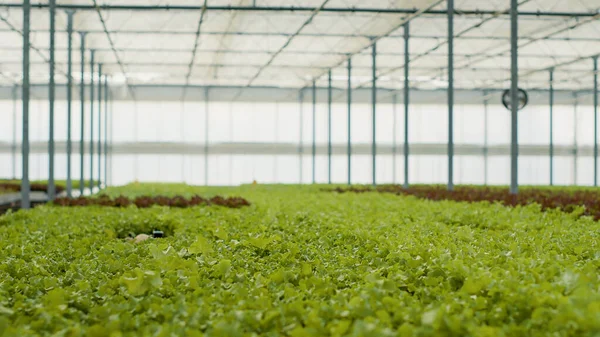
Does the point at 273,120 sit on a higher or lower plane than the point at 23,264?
higher

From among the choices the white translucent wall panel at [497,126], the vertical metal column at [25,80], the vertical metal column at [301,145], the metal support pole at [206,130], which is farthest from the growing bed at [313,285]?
the white translucent wall panel at [497,126]

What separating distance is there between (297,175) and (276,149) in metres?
2.21

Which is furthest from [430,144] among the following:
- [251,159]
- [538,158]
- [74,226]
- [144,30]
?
[74,226]

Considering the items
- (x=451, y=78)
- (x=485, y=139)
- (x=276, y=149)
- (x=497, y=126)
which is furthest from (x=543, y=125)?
(x=451, y=78)

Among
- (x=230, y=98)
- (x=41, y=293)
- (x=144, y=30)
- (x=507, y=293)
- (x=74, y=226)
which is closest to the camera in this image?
(x=507, y=293)

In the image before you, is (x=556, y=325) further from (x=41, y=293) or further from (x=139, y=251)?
(x=139, y=251)

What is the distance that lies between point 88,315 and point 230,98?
38.0 meters

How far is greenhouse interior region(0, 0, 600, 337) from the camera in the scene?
3.34m

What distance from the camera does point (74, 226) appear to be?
25.6 ft

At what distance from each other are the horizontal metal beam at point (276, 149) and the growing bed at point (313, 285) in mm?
35067

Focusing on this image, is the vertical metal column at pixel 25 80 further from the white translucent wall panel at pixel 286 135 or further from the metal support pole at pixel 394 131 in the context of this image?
the metal support pole at pixel 394 131

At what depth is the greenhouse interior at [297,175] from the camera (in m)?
3.34

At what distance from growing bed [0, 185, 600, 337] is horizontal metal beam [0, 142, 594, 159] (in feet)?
115

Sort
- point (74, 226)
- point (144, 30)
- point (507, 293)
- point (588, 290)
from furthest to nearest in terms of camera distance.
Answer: point (144, 30)
point (74, 226)
point (507, 293)
point (588, 290)
